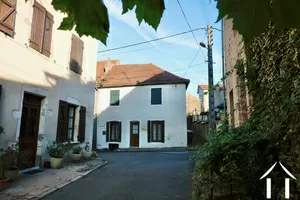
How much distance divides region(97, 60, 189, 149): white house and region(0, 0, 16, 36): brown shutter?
12274 millimetres

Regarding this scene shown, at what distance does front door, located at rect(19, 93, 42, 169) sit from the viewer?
632 centimetres

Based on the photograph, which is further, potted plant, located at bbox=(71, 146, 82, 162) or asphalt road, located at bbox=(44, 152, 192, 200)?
potted plant, located at bbox=(71, 146, 82, 162)

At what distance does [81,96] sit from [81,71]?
1.02 m

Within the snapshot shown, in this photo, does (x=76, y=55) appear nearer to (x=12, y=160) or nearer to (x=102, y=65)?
(x=12, y=160)

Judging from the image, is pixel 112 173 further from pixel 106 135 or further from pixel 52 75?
pixel 106 135

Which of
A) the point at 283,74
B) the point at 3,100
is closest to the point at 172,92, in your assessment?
the point at 3,100

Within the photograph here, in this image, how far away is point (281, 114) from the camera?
7.73ft

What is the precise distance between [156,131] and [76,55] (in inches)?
381

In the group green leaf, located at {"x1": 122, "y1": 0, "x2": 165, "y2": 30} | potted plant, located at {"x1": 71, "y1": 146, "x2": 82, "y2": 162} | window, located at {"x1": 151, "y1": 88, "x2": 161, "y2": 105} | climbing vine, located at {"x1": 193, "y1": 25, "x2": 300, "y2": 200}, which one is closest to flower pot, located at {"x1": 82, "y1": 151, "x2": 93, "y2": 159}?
potted plant, located at {"x1": 71, "y1": 146, "x2": 82, "y2": 162}

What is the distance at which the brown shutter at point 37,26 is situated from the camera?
255 inches

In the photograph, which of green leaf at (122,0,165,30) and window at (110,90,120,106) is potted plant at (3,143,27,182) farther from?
window at (110,90,120,106)

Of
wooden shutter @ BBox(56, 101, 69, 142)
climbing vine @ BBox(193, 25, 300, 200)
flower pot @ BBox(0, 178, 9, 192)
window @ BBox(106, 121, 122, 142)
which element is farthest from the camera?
window @ BBox(106, 121, 122, 142)

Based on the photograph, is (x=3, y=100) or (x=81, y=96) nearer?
(x=3, y=100)

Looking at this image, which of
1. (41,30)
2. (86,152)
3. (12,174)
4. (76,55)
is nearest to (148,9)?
(12,174)
